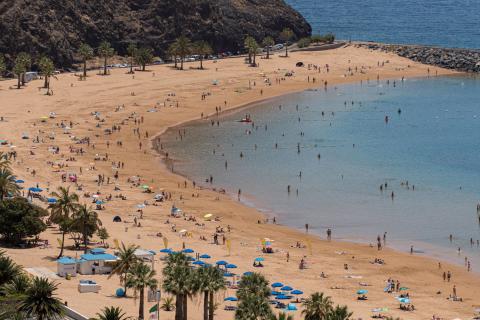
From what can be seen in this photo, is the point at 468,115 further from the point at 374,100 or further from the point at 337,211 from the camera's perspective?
the point at 337,211

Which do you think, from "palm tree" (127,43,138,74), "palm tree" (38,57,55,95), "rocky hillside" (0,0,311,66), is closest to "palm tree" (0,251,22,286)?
"palm tree" (38,57,55,95)

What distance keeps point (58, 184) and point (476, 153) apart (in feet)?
144

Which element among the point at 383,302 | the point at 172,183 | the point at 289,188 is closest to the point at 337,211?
the point at 289,188

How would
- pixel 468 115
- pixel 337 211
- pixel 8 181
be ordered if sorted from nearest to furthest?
pixel 8 181, pixel 337 211, pixel 468 115

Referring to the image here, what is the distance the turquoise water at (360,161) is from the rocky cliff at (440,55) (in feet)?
56.0

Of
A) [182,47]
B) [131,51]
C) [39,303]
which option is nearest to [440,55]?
[182,47]

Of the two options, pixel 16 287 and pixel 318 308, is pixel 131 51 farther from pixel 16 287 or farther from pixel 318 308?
pixel 318 308

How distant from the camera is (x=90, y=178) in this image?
90750 mm

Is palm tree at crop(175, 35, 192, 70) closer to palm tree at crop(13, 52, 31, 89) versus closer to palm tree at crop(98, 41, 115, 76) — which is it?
palm tree at crop(98, 41, 115, 76)

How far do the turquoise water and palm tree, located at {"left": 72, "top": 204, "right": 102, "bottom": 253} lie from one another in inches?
733

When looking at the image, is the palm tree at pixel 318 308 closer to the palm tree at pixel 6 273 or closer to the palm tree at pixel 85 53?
the palm tree at pixel 6 273

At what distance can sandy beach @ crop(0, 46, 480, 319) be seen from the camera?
214 feet

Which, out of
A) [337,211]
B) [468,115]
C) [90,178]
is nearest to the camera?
[337,211]

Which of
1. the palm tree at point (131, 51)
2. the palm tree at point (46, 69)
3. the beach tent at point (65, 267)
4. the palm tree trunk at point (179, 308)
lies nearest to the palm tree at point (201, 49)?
the palm tree at point (131, 51)
